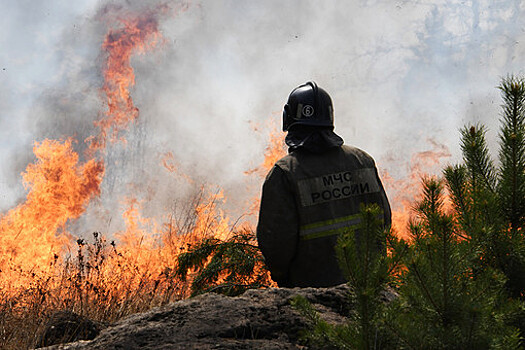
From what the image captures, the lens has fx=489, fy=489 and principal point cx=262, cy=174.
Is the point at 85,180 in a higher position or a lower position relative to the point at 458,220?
higher

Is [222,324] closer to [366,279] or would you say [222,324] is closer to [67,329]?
[366,279]

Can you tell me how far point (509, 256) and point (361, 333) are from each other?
743mm

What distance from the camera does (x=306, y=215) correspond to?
11.6 feet

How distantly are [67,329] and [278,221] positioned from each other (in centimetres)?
166

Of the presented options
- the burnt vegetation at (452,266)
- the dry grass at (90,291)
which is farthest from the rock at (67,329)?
the burnt vegetation at (452,266)

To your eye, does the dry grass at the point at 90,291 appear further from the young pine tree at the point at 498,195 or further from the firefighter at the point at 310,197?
the young pine tree at the point at 498,195

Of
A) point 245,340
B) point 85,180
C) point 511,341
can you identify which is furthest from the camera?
point 85,180

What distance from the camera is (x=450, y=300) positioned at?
159cm

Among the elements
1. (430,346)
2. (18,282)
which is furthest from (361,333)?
(18,282)

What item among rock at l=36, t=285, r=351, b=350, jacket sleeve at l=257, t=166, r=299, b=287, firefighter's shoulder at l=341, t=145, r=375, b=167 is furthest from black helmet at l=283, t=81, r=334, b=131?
rock at l=36, t=285, r=351, b=350

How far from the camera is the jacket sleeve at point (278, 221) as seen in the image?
3490 millimetres

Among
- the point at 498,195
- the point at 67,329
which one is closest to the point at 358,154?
the point at 498,195

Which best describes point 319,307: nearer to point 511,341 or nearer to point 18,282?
point 511,341

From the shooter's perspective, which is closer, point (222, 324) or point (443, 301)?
point (443, 301)
